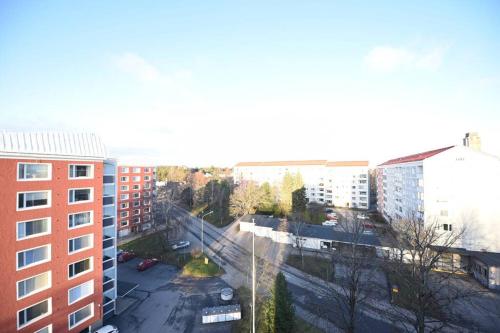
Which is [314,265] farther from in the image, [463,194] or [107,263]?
[107,263]

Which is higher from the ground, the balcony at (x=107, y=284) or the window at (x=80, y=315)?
the balcony at (x=107, y=284)

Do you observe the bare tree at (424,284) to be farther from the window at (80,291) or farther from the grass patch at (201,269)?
the window at (80,291)

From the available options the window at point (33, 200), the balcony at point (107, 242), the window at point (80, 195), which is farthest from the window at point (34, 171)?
the balcony at point (107, 242)

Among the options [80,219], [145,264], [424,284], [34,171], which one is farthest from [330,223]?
[34,171]

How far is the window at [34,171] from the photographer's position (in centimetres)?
1516

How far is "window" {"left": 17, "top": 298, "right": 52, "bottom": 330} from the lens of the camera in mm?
14750

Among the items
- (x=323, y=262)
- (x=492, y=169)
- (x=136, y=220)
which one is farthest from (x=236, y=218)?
(x=492, y=169)

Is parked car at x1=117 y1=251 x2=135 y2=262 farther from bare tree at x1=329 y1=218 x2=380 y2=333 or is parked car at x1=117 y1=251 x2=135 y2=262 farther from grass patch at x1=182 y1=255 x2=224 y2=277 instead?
bare tree at x1=329 y1=218 x2=380 y2=333

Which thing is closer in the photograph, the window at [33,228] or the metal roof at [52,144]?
the metal roof at [52,144]

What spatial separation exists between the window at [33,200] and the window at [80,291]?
664 centimetres

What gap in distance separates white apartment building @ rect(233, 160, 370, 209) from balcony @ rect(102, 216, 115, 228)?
1697 inches

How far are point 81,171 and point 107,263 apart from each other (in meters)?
8.85

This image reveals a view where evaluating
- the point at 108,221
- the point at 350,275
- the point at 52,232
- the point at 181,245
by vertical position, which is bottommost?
the point at 181,245

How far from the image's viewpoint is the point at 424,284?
14102 millimetres
